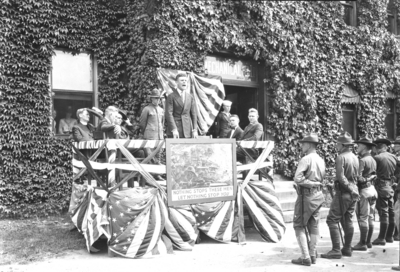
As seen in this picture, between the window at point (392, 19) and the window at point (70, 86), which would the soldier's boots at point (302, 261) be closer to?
the window at point (70, 86)

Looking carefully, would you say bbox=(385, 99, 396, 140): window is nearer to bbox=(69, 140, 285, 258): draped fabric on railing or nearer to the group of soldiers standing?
the group of soldiers standing

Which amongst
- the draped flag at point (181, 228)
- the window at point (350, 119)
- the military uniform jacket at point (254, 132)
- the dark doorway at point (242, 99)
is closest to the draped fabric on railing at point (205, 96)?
the dark doorway at point (242, 99)

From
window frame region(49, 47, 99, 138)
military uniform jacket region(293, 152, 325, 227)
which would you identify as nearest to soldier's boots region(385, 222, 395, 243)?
military uniform jacket region(293, 152, 325, 227)

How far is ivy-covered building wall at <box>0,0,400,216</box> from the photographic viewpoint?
9453 mm

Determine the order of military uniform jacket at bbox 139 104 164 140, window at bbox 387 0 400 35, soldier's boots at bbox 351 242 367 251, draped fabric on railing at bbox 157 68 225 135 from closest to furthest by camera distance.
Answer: soldier's boots at bbox 351 242 367 251
military uniform jacket at bbox 139 104 164 140
draped fabric on railing at bbox 157 68 225 135
window at bbox 387 0 400 35

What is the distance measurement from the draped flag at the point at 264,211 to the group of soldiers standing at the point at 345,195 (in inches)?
39.4

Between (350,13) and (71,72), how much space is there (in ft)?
34.6

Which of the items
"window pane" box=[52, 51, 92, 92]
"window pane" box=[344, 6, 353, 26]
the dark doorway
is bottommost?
the dark doorway

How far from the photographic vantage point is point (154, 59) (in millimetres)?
10227

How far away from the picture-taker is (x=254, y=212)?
814 cm

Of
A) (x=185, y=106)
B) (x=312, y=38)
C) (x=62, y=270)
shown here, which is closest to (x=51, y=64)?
(x=185, y=106)

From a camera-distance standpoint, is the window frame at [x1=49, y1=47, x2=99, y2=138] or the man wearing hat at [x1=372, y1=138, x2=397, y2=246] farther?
the window frame at [x1=49, y1=47, x2=99, y2=138]

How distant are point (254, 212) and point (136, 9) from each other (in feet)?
20.4

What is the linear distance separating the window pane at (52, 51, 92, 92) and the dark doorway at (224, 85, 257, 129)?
14.4ft
